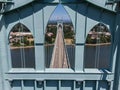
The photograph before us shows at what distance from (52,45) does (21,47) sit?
111 cm

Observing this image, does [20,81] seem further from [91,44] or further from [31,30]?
[91,44]

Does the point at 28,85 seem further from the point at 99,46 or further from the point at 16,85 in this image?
the point at 99,46

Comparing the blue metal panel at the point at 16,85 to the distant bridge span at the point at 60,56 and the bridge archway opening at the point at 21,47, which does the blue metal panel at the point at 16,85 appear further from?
the distant bridge span at the point at 60,56

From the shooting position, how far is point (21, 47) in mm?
6398

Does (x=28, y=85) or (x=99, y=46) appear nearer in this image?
(x=99, y=46)

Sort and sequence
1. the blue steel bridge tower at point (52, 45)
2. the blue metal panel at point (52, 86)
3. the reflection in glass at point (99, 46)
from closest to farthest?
the blue steel bridge tower at point (52, 45) → the reflection in glass at point (99, 46) → the blue metal panel at point (52, 86)

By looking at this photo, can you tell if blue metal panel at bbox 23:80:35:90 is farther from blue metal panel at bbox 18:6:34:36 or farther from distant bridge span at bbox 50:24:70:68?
blue metal panel at bbox 18:6:34:36

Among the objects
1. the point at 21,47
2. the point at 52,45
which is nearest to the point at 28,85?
the point at 21,47

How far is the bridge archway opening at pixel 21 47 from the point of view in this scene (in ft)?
20.0

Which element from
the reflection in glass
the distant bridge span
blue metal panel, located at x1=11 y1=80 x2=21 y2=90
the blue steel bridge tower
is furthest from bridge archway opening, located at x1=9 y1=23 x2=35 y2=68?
the reflection in glass

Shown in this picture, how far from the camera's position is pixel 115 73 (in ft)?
20.1

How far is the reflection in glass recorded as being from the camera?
6.01 metres

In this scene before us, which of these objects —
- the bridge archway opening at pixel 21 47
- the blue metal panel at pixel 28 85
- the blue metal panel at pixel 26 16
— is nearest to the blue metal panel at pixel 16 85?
the blue metal panel at pixel 28 85

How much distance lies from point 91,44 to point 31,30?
6.97ft
